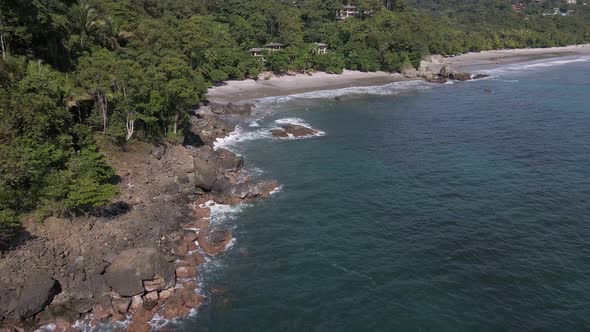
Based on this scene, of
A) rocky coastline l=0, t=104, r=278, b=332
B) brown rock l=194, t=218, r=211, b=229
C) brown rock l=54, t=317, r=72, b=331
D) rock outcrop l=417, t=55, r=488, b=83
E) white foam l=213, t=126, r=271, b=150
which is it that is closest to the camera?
brown rock l=54, t=317, r=72, b=331

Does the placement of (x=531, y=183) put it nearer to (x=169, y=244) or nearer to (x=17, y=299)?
(x=169, y=244)

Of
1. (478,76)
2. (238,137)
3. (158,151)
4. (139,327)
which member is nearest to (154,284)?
(139,327)

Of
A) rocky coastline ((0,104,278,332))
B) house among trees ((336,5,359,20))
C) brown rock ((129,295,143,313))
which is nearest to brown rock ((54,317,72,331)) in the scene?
rocky coastline ((0,104,278,332))

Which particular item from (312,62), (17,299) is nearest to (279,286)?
(17,299)

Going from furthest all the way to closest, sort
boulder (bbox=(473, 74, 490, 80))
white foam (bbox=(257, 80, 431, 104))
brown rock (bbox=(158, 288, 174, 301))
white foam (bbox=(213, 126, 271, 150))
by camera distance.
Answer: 1. boulder (bbox=(473, 74, 490, 80))
2. white foam (bbox=(257, 80, 431, 104))
3. white foam (bbox=(213, 126, 271, 150))
4. brown rock (bbox=(158, 288, 174, 301))

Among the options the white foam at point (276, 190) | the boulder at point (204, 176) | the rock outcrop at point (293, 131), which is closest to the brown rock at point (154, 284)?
the boulder at point (204, 176)

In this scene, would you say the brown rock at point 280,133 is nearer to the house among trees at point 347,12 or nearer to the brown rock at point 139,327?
the brown rock at point 139,327

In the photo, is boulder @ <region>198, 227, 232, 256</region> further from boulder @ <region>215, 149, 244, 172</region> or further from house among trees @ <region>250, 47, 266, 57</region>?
→ house among trees @ <region>250, 47, 266, 57</region>
